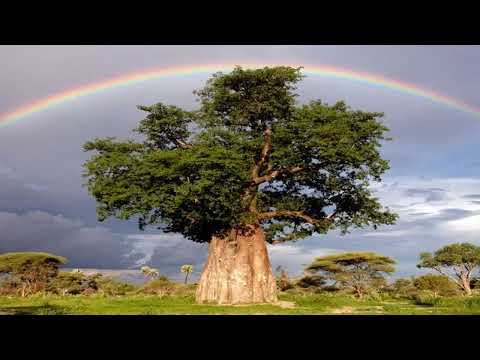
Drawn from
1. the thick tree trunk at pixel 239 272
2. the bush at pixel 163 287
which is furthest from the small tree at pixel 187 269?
the thick tree trunk at pixel 239 272

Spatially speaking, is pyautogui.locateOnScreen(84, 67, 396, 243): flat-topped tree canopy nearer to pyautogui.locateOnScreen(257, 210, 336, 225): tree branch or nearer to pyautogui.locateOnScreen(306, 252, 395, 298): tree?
pyautogui.locateOnScreen(257, 210, 336, 225): tree branch

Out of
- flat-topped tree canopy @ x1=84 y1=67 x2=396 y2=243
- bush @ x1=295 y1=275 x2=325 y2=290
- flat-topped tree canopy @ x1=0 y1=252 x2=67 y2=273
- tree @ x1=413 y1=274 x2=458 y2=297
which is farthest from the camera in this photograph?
bush @ x1=295 y1=275 x2=325 y2=290

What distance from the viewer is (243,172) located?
81.3 feet

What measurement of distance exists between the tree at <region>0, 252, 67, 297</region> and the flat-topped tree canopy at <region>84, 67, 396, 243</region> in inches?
940

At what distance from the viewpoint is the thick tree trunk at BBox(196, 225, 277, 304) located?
27297 mm

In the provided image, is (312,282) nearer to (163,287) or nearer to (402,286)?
(402,286)

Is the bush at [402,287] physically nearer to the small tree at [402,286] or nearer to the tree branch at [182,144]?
the small tree at [402,286]

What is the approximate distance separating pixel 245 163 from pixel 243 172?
73cm

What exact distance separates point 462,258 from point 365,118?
31326mm

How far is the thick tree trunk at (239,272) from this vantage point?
27.3 meters

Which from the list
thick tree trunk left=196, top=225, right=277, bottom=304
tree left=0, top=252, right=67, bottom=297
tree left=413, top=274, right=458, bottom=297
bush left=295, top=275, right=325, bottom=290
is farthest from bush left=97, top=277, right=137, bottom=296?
tree left=413, top=274, right=458, bottom=297

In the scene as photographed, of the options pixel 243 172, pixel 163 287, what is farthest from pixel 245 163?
pixel 163 287
